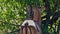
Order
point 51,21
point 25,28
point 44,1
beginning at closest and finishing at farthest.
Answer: point 25,28 → point 44,1 → point 51,21

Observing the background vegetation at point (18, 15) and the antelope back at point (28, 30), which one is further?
the background vegetation at point (18, 15)

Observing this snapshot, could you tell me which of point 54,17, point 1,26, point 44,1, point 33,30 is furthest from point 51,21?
point 33,30

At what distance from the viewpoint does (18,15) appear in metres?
3.68

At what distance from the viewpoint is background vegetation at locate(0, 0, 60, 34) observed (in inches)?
131

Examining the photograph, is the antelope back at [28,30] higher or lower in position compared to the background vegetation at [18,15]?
higher

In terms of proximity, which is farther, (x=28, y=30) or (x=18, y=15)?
(x=18, y=15)

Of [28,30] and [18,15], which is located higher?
[28,30]

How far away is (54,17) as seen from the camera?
3.47 m

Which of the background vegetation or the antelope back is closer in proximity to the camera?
the antelope back

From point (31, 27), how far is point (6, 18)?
2.17m

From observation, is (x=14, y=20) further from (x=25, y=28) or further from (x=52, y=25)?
(x=25, y=28)

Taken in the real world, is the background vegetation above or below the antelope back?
below

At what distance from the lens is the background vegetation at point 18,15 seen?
10.9 ft

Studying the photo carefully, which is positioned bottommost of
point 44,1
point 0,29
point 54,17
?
point 0,29
